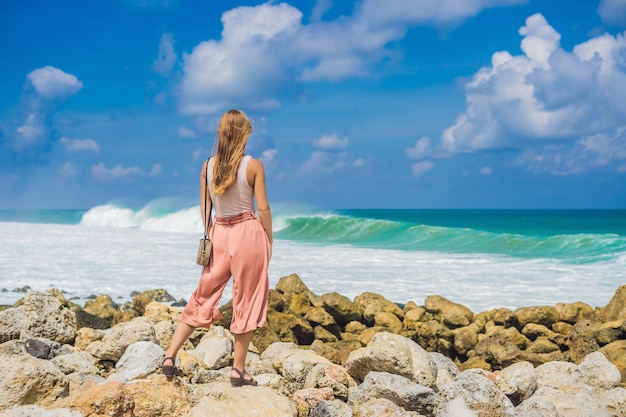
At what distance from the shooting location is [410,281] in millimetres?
15555

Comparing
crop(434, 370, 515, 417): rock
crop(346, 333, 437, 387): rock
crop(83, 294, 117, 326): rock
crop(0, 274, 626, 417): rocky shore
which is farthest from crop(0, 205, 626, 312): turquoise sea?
crop(434, 370, 515, 417): rock

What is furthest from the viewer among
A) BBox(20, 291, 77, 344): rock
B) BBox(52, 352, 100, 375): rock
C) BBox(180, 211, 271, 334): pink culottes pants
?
BBox(20, 291, 77, 344): rock

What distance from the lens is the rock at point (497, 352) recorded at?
26.1 ft

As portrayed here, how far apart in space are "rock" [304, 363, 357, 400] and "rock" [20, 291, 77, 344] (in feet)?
8.13

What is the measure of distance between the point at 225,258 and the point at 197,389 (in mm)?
937

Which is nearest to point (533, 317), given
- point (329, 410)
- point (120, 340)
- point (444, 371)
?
point (444, 371)

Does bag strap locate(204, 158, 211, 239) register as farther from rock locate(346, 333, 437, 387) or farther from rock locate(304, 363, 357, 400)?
rock locate(346, 333, 437, 387)

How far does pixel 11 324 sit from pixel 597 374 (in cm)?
540

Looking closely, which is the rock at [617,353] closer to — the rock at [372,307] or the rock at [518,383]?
the rock at [518,383]

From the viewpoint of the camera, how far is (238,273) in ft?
15.3

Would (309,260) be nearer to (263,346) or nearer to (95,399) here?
(263,346)

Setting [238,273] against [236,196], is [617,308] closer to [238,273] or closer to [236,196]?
[238,273]

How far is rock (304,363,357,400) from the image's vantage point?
17.4ft

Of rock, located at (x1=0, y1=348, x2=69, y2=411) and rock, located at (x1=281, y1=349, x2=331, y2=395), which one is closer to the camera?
rock, located at (x1=0, y1=348, x2=69, y2=411)
